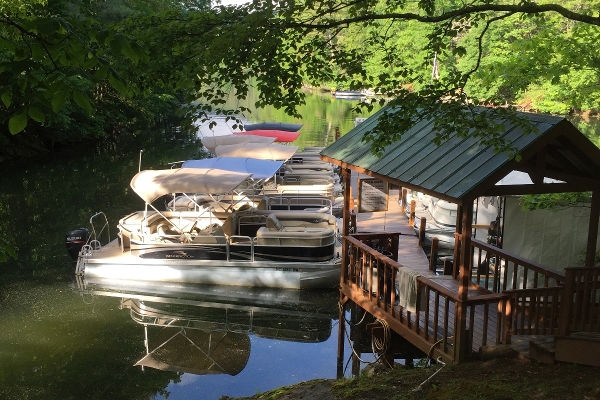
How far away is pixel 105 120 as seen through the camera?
44812 mm

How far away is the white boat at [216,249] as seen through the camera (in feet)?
50.6

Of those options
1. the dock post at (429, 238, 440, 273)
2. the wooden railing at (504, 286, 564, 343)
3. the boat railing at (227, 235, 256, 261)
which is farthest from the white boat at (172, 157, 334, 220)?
the wooden railing at (504, 286, 564, 343)

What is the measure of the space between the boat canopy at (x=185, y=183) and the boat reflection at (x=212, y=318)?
8.45ft

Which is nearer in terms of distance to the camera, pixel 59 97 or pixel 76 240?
pixel 59 97

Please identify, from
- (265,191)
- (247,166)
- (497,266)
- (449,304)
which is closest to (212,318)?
(247,166)

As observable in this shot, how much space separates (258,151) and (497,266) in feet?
47.7

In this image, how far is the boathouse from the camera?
734 cm

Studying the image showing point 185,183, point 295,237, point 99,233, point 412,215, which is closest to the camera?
point 295,237

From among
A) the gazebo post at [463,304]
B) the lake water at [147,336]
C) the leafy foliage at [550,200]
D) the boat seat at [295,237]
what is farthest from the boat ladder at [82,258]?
the leafy foliage at [550,200]

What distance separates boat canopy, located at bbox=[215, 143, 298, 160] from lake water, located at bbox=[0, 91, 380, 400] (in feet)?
18.7

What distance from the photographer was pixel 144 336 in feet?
43.7

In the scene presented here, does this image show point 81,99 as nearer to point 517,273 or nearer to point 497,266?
point 497,266

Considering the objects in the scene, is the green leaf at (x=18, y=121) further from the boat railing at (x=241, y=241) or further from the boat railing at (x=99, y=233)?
the boat railing at (x=99, y=233)

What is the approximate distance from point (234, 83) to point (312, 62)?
49.8 inches
